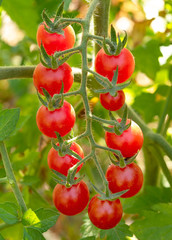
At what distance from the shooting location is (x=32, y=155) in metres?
1.21

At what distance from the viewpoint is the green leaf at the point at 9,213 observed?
79 cm

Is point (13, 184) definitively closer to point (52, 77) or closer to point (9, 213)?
point (9, 213)

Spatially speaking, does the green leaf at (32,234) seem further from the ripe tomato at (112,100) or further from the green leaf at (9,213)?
the ripe tomato at (112,100)

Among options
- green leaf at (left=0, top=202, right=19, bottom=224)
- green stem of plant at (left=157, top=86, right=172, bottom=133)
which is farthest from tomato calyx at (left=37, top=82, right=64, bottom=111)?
green stem of plant at (left=157, top=86, right=172, bottom=133)

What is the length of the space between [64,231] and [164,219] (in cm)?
145

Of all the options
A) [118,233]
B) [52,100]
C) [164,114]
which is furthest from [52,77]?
[164,114]

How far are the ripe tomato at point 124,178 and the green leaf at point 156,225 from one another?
0.25 metres

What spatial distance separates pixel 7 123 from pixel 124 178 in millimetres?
281

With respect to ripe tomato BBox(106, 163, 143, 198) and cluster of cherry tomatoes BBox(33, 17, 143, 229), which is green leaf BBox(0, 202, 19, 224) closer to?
cluster of cherry tomatoes BBox(33, 17, 143, 229)

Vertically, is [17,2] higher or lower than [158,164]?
higher

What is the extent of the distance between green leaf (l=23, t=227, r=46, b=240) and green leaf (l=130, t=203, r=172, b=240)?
351mm

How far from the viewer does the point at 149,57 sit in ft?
4.52

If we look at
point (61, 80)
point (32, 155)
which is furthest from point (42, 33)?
point (32, 155)

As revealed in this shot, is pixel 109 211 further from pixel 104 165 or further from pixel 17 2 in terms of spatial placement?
pixel 17 2
